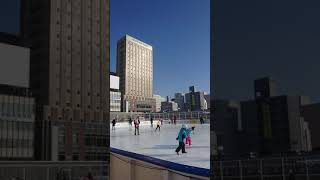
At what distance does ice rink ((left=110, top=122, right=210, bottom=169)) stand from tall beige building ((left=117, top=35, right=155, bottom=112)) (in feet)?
2.20

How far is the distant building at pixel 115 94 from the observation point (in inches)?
456

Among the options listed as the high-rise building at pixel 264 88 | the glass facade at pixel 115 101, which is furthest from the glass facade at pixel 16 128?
the high-rise building at pixel 264 88

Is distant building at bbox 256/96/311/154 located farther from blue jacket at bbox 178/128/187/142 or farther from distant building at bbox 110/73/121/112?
blue jacket at bbox 178/128/187/142

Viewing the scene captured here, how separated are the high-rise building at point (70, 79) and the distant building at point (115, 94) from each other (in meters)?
8.89

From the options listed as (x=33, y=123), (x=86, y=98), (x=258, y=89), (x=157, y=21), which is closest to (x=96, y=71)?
(x=86, y=98)

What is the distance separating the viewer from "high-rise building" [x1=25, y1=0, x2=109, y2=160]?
22844 millimetres

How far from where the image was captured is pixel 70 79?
2339 centimetres

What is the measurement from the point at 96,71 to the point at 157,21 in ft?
51.5

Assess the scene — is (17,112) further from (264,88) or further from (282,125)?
(264,88)

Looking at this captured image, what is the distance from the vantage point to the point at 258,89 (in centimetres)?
4206

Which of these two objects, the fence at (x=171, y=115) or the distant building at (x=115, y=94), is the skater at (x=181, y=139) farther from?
the distant building at (x=115, y=94)

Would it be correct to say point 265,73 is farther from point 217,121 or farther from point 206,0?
point 206,0

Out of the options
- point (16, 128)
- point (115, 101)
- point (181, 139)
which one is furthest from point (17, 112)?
point (181, 139)

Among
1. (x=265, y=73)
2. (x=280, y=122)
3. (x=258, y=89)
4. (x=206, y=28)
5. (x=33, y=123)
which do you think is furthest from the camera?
(x=265, y=73)
